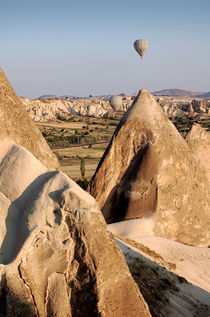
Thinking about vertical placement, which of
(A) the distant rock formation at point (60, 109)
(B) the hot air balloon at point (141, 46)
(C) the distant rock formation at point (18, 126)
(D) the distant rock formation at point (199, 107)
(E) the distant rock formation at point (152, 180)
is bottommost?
(D) the distant rock formation at point (199, 107)

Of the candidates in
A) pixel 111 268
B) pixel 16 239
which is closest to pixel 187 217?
pixel 111 268

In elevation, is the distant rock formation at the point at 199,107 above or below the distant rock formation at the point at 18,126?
below

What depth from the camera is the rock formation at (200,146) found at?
1175cm

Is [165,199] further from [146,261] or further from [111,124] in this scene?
[111,124]

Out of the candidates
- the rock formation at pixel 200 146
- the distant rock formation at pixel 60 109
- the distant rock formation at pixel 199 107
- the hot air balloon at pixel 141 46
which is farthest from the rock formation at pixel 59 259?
the distant rock formation at pixel 199 107

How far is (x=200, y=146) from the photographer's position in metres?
12.1

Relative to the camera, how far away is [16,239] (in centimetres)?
501

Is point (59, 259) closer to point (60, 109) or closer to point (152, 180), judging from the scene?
point (152, 180)

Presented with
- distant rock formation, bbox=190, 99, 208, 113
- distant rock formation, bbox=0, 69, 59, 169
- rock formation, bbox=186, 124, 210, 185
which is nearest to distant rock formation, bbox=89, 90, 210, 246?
rock formation, bbox=186, 124, 210, 185

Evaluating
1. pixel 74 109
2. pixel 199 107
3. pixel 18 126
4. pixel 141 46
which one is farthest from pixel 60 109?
pixel 18 126

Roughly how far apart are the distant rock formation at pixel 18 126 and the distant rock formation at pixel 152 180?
9.31 ft

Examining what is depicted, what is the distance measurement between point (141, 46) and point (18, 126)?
3115 centimetres

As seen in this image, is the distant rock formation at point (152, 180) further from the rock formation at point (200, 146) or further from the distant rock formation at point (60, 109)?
the distant rock formation at point (60, 109)

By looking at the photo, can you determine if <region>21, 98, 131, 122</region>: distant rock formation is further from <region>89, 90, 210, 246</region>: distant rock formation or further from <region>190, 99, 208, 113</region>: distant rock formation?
<region>89, 90, 210, 246</region>: distant rock formation
